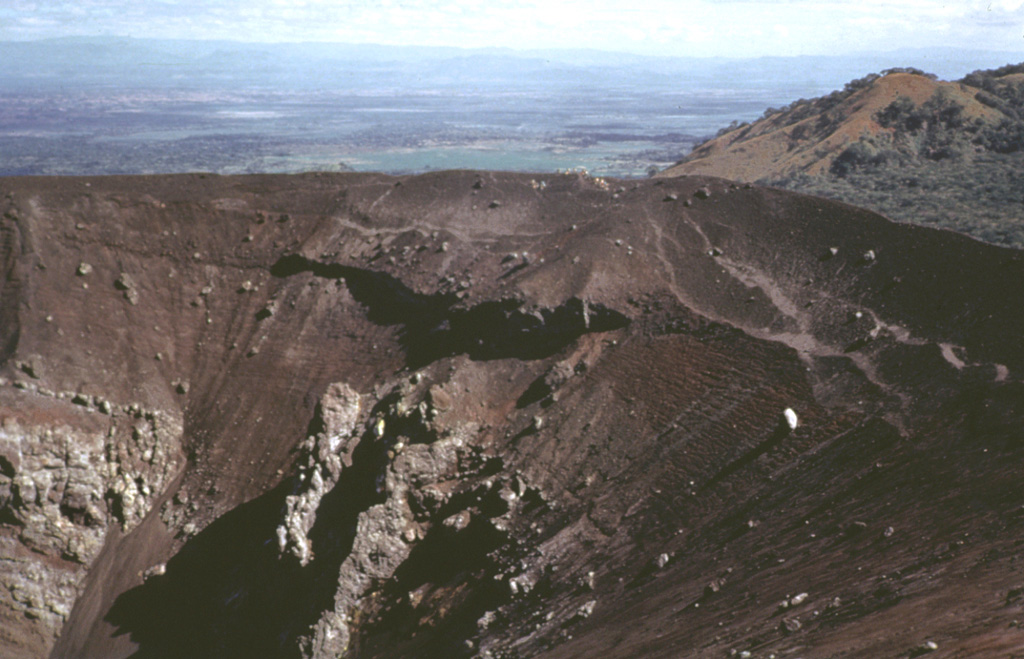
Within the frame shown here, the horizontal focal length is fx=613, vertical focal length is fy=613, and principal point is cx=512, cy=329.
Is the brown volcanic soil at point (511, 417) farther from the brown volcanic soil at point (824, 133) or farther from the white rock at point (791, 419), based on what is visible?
the brown volcanic soil at point (824, 133)

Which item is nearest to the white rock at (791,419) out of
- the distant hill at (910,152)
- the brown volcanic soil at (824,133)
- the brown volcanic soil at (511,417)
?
the brown volcanic soil at (511,417)

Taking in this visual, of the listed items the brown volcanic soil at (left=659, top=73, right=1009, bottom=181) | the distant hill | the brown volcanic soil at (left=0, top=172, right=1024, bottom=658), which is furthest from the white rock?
the brown volcanic soil at (left=659, top=73, right=1009, bottom=181)

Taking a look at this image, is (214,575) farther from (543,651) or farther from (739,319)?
(739,319)

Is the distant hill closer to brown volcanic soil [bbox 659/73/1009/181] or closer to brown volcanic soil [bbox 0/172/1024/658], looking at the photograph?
brown volcanic soil [bbox 659/73/1009/181]

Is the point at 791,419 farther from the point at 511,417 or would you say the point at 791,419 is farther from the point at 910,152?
the point at 910,152

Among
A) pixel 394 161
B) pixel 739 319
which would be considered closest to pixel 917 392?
pixel 739 319
